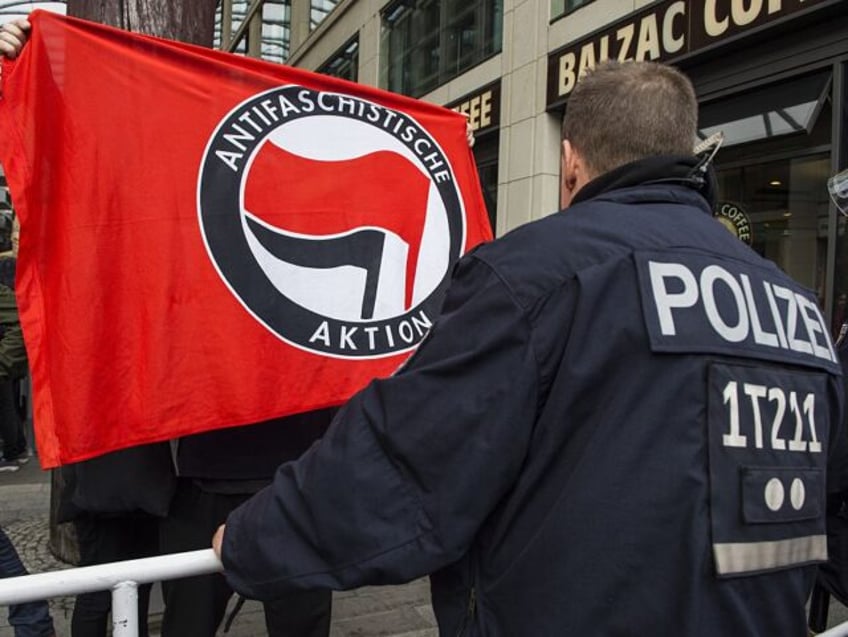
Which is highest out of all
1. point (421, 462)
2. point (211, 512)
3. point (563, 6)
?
point (563, 6)

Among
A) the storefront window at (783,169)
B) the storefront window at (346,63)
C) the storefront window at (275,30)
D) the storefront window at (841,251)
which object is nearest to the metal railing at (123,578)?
the storefront window at (841,251)

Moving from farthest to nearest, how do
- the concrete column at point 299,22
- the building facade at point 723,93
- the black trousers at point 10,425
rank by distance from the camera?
the concrete column at point 299,22
the black trousers at point 10,425
the building facade at point 723,93

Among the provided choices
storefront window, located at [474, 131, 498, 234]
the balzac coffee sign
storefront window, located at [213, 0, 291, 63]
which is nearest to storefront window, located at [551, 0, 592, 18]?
the balzac coffee sign

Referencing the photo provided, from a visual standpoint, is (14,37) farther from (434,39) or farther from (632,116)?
(434,39)

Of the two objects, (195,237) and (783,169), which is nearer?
(195,237)

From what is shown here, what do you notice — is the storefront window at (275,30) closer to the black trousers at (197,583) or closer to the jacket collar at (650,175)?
the black trousers at (197,583)

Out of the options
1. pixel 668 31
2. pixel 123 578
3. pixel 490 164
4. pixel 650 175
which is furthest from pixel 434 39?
pixel 123 578

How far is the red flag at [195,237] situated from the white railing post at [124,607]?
0.65 metres

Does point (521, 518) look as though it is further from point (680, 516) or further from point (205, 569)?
point (205, 569)

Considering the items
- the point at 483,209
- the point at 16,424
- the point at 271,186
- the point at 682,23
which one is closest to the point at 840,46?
the point at 682,23

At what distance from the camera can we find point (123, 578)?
1.52 meters

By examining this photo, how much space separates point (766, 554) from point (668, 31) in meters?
6.96

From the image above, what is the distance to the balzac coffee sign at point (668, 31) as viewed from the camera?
6234mm

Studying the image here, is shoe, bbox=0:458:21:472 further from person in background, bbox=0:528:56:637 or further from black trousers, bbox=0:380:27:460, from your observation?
person in background, bbox=0:528:56:637
